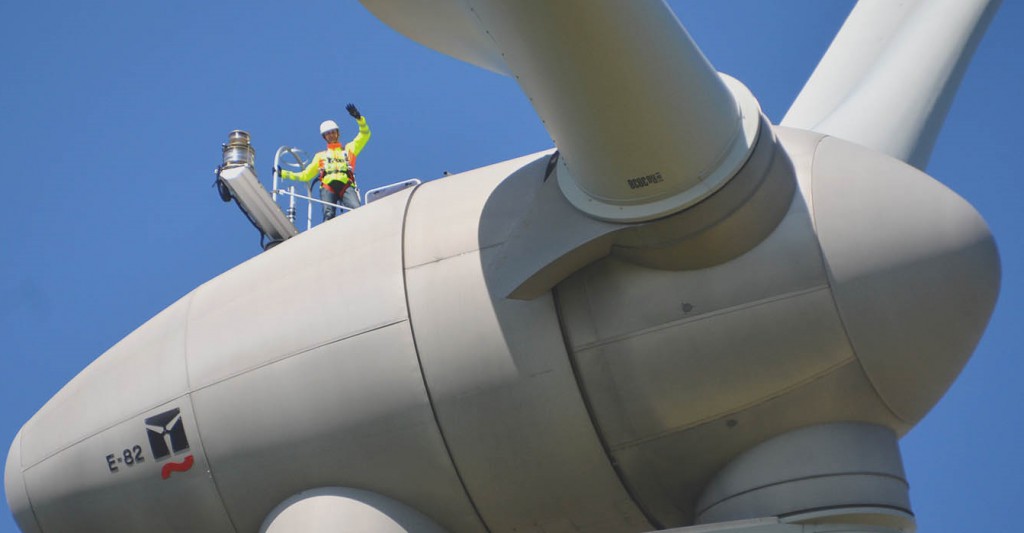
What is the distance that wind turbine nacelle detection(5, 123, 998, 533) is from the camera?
7434 millimetres

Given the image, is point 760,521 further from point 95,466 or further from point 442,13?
point 95,466

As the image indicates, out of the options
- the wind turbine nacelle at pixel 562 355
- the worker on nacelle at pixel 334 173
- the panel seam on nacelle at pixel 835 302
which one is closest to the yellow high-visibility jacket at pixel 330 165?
the worker on nacelle at pixel 334 173

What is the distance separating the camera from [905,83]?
9516mm

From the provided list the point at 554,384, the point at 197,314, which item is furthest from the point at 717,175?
the point at 197,314

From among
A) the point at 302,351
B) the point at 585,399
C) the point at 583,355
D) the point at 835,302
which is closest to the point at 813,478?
the point at 835,302

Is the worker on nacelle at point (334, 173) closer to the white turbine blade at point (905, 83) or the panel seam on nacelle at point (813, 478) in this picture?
the white turbine blade at point (905, 83)

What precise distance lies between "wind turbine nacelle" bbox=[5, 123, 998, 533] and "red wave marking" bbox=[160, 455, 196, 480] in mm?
15

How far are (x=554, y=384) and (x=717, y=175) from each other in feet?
5.27

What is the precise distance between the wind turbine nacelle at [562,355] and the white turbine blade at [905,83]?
1.33 meters

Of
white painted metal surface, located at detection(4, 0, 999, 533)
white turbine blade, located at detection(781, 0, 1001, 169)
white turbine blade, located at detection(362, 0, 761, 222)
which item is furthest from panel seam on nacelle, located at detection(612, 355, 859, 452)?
white turbine blade, located at detection(781, 0, 1001, 169)

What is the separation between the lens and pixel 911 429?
806cm

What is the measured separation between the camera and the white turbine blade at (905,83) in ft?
30.6

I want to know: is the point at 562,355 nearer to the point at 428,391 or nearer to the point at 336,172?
the point at 428,391

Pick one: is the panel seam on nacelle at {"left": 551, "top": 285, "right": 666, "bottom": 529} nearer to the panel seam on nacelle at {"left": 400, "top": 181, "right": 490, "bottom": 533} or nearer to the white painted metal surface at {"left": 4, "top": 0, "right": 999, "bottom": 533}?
the white painted metal surface at {"left": 4, "top": 0, "right": 999, "bottom": 533}
